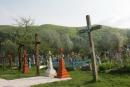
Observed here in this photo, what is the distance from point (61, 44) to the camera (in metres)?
86.8

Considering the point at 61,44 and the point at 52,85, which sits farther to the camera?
the point at 61,44

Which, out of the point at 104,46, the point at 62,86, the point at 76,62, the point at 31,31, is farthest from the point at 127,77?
the point at 104,46

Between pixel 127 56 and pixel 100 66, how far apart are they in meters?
2.01

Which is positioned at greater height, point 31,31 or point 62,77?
point 31,31

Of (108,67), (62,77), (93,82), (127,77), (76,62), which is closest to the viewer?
(93,82)

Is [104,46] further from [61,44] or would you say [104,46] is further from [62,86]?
[62,86]

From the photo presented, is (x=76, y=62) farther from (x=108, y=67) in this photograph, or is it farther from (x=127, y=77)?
(x=127, y=77)

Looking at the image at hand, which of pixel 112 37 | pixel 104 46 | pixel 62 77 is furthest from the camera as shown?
pixel 112 37

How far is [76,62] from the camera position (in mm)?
25953

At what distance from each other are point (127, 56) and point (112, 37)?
69.4m

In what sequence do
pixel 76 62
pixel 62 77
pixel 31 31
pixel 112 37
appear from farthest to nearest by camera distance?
pixel 112 37 < pixel 31 31 < pixel 76 62 < pixel 62 77

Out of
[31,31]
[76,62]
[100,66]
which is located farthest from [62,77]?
[31,31]

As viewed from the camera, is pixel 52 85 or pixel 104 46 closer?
pixel 52 85

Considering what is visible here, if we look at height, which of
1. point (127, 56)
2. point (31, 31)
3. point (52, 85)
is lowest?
point (52, 85)
